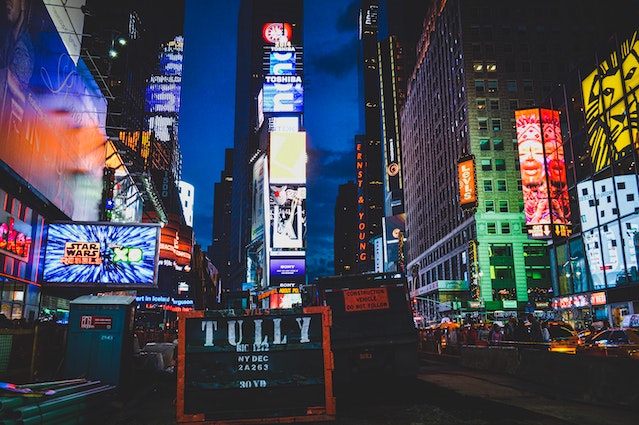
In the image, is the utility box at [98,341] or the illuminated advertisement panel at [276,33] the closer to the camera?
the utility box at [98,341]

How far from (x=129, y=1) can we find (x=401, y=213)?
96.1 metres

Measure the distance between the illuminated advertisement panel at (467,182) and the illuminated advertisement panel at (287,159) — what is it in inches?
911

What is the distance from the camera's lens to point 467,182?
234 ft

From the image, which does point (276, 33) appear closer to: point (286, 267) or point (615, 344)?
point (286, 267)

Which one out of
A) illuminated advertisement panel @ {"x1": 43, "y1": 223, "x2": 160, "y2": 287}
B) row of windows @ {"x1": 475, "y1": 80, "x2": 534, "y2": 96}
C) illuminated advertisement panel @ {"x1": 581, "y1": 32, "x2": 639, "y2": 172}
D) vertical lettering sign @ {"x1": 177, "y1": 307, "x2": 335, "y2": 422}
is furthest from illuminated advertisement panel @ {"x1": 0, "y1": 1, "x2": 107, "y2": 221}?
row of windows @ {"x1": 475, "y1": 80, "x2": 534, "y2": 96}

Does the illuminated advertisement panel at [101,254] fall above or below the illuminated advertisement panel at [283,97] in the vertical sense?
below

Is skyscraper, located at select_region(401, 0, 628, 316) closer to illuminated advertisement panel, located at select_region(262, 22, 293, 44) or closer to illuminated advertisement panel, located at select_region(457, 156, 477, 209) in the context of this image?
illuminated advertisement panel, located at select_region(457, 156, 477, 209)

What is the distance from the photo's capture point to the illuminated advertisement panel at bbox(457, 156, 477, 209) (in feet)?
229

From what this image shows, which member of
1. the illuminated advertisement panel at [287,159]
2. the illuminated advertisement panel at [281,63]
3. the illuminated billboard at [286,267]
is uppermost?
the illuminated advertisement panel at [281,63]

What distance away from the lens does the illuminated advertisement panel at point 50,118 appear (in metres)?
19.4

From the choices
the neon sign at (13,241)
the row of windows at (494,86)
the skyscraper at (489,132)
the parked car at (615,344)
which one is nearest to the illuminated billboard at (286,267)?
the skyscraper at (489,132)

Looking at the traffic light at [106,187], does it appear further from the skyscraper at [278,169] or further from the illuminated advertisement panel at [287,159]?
the illuminated advertisement panel at [287,159]

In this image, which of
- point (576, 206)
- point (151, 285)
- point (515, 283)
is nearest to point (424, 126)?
point (515, 283)

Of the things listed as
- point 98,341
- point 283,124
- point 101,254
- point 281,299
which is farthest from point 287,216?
point 98,341
